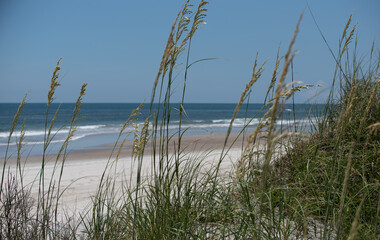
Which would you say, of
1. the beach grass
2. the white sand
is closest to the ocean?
the beach grass

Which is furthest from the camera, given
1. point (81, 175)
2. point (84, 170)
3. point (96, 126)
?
point (96, 126)

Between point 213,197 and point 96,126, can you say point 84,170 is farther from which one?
point 96,126

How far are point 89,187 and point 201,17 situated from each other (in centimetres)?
622

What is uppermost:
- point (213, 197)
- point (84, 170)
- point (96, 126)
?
point (213, 197)

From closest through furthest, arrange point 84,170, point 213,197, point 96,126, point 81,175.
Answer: point 213,197 → point 81,175 → point 84,170 → point 96,126

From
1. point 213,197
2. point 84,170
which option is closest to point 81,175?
point 84,170

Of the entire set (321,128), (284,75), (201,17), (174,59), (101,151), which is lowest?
(101,151)

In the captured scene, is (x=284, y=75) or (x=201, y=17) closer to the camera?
(x=284, y=75)

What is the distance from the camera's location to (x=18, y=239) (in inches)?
99.2

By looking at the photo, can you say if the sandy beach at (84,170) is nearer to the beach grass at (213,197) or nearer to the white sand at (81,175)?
the white sand at (81,175)

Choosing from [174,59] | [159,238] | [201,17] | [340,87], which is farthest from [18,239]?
[340,87]

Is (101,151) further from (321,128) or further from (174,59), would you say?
(174,59)

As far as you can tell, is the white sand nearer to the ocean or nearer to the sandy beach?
the sandy beach

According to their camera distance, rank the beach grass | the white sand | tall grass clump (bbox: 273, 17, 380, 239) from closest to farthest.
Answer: the beach grass
tall grass clump (bbox: 273, 17, 380, 239)
the white sand
